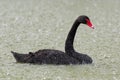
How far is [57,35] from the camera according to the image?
312 inches

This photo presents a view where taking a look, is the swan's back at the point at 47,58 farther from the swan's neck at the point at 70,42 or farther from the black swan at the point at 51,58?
the swan's neck at the point at 70,42

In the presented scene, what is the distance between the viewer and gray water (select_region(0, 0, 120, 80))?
5.53 metres

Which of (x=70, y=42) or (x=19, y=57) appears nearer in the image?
(x=19, y=57)

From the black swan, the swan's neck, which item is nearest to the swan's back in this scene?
the black swan

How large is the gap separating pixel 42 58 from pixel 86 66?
1.61 ft

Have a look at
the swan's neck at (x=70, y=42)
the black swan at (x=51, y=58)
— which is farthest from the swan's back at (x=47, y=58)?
the swan's neck at (x=70, y=42)

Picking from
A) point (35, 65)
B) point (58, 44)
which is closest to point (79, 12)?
point (58, 44)

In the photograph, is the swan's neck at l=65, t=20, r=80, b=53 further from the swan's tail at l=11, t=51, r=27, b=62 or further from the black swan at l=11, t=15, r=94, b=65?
the swan's tail at l=11, t=51, r=27, b=62

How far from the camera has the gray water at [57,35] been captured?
5527mm

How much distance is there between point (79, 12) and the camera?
1077 cm

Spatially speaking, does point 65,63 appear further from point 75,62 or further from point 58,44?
point 58,44

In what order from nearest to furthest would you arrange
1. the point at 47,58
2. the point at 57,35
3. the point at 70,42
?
the point at 47,58, the point at 70,42, the point at 57,35

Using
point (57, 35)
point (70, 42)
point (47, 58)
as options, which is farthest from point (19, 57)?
point (57, 35)

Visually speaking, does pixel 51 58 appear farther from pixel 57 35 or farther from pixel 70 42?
pixel 57 35
